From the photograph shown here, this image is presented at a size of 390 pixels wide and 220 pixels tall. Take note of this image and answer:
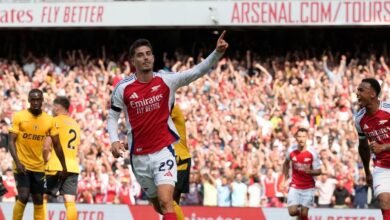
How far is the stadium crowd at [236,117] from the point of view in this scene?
22.0m

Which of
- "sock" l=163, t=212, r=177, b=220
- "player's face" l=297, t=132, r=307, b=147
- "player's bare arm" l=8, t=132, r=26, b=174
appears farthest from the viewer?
"player's face" l=297, t=132, r=307, b=147

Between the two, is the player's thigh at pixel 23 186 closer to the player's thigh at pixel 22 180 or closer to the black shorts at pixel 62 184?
the player's thigh at pixel 22 180

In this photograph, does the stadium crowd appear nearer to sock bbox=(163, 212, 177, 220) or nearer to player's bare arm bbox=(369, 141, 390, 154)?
player's bare arm bbox=(369, 141, 390, 154)

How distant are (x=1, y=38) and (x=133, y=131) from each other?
20615mm

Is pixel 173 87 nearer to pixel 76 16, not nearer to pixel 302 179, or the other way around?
pixel 302 179

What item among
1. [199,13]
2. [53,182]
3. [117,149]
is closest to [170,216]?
[117,149]

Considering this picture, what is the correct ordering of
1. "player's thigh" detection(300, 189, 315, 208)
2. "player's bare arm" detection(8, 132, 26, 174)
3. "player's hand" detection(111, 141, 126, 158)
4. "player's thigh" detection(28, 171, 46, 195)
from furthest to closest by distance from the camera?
1. "player's thigh" detection(300, 189, 315, 208)
2. "player's thigh" detection(28, 171, 46, 195)
3. "player's bare arm" detection(8, 132, 26, 174)
4. "player's hand" detection(111, 141, 126, 158)

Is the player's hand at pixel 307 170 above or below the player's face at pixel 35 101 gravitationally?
below

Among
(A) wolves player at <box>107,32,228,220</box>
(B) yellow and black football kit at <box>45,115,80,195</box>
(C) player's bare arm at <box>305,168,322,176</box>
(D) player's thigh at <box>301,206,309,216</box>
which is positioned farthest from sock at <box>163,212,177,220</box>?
(D) player's thigh at <box>301,206,309,216</box>

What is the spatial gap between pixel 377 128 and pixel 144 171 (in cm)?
306

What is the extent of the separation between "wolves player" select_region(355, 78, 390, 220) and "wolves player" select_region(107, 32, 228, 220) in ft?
8.65

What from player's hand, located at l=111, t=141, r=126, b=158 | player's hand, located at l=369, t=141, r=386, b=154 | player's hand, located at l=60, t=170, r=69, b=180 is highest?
player's hand, located at l=369, t=141, r=386, b=154

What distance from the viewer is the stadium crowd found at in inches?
→ 865

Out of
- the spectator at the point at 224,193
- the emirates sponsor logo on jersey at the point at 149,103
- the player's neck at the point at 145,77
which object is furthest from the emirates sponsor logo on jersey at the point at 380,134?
the spectator at the point at 224,193
